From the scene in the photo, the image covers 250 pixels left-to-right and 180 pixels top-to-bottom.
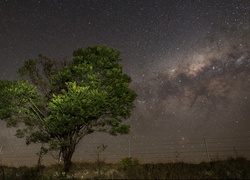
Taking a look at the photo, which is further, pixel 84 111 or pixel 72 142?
pixel 72 142

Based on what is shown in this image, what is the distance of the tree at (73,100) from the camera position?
14758 mm

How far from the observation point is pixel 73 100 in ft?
46.8

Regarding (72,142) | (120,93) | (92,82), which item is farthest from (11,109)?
(120,93)

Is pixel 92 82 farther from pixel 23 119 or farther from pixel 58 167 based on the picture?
pixel 58 167

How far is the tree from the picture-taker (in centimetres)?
1476

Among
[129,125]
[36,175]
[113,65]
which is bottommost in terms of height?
[36,175]

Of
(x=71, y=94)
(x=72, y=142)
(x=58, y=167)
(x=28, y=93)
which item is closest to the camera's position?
(x=71, y=94)

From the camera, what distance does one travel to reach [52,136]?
17.9m

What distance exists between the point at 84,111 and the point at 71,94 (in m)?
1.31

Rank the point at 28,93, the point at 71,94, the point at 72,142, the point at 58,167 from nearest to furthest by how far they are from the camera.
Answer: the point at 71,94 → the point at 28,93 → the point at 72,142 → the point at 58,167

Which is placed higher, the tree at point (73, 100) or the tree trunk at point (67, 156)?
the tree at point (73, 100)

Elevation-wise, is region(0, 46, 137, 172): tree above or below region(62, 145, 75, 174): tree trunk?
above

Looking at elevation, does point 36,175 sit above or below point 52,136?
below

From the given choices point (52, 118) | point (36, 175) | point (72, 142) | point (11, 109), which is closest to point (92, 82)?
point (52, 118)
